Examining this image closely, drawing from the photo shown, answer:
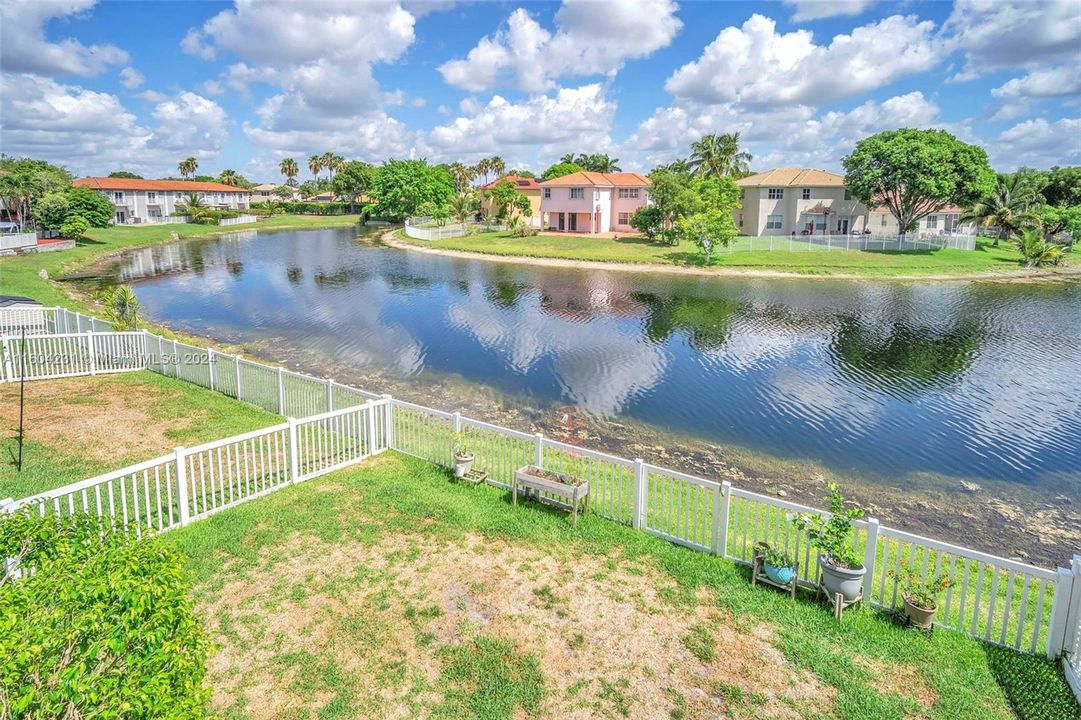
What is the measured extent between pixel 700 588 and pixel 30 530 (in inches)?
280

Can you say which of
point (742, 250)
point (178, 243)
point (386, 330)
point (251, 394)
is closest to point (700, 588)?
point (251, 394)

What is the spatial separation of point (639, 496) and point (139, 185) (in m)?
103

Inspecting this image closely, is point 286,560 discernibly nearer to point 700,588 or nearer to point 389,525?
point 389,525

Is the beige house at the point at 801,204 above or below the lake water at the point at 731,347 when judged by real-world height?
above

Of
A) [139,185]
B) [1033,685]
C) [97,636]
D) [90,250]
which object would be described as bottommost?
[1033,685]

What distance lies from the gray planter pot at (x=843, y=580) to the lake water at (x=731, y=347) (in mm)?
8029

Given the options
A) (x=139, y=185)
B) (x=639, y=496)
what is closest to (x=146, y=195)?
(x=139, y=185)

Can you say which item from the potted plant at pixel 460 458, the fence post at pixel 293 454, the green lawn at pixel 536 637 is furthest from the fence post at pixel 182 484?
the potted plant at pixel 460 458

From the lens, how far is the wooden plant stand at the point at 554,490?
988 cm

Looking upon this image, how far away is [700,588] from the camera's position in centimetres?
825

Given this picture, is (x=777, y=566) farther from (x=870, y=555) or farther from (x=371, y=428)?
(x=371, y=428)

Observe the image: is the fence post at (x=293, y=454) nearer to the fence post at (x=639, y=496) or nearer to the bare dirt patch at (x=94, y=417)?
the bare dirt patch at (x=94, y=417)

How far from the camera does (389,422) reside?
13.0 meters

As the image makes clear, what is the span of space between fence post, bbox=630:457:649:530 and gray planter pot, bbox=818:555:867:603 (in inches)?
111
